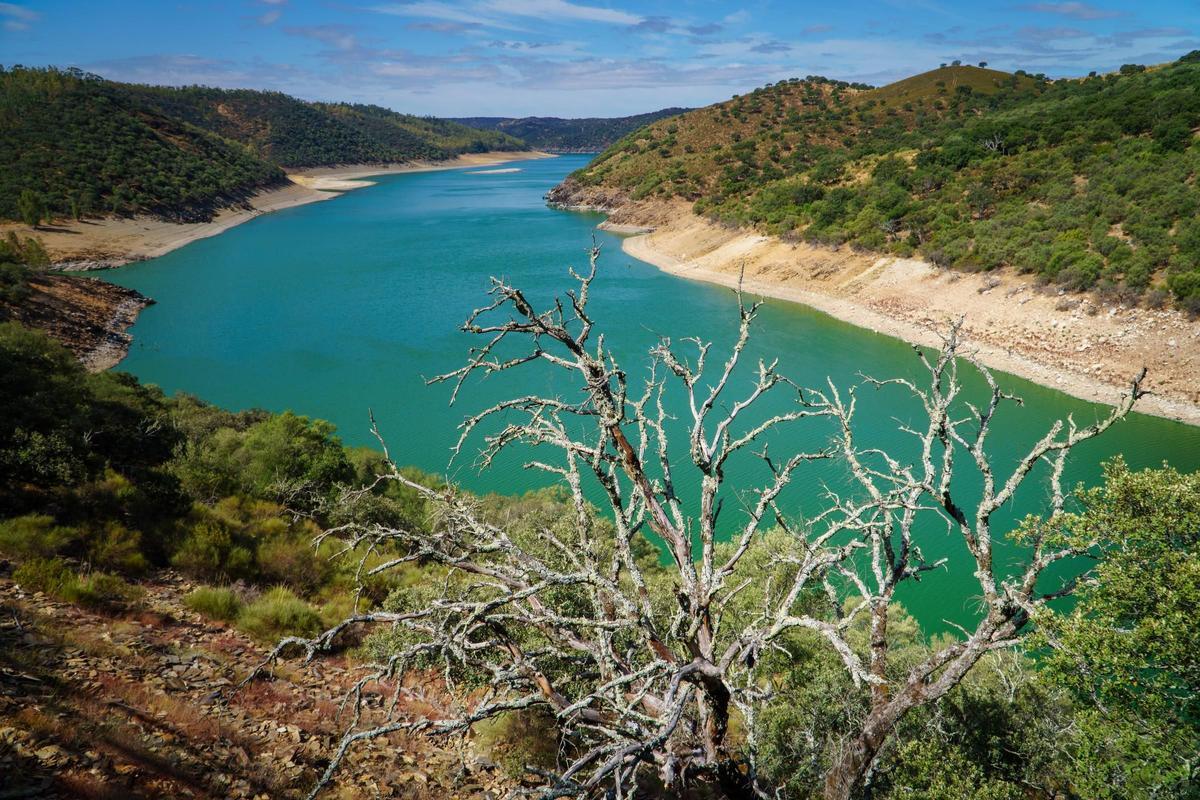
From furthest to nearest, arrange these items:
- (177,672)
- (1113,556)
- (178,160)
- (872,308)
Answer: (178,160), (872,308), (177,672), (1113,556)

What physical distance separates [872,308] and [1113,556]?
33696mm

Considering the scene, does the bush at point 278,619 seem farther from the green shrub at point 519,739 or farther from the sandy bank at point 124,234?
the sandy bank at point 124,234

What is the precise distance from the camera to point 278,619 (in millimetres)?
7645

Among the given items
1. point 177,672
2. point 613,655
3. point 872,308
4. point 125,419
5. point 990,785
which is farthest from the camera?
point 872,308

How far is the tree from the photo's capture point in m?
48.7

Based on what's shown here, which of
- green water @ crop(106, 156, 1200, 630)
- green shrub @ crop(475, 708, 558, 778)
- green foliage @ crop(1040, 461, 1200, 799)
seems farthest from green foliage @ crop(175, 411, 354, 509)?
green foliage @ crop(1040, 461, 1200, 799)

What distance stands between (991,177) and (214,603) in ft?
157

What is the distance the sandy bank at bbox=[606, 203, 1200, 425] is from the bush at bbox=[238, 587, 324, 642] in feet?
79.9

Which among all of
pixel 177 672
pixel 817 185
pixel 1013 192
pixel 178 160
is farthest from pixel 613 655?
pixel 178 160

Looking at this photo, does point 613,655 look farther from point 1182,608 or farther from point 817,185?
point 817,185

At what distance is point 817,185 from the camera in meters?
51.1

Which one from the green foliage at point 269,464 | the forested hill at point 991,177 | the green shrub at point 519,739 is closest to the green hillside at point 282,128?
the forested hill at point 991,177

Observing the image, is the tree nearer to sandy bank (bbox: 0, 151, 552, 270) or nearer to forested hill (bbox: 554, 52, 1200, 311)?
sandy bank (bbox: 0, 151, 552, 270)

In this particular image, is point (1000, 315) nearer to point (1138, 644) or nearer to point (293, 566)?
point (1138, 644)
